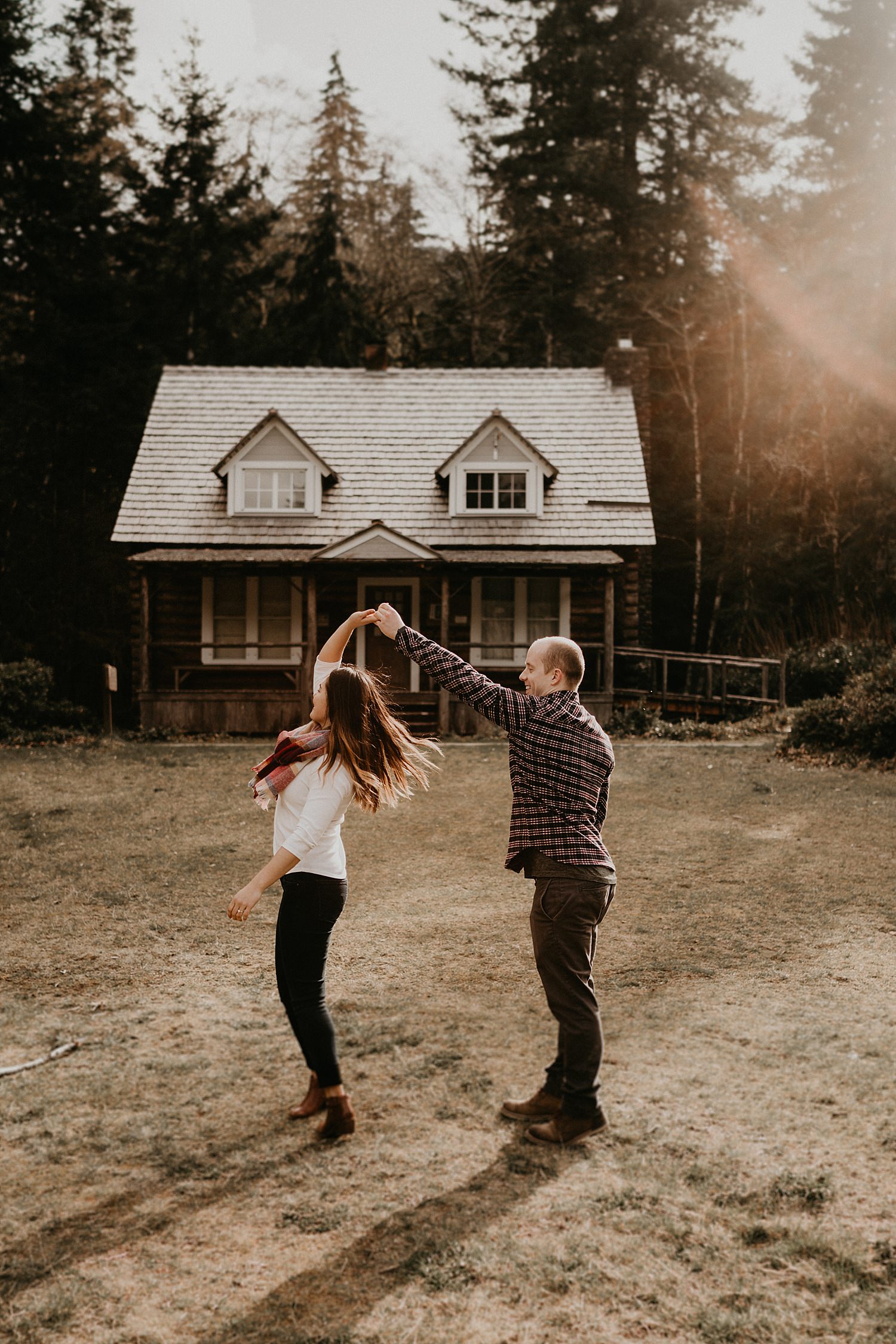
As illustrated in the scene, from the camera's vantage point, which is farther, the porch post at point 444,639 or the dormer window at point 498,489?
the dormer window at point 498,489

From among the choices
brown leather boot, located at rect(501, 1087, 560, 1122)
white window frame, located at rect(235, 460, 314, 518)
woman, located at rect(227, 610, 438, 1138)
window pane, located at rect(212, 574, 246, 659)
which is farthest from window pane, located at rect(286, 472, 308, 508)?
brown leather boot, located at rect(501, 1087, 560, 1122)

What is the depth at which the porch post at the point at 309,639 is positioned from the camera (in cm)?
1928

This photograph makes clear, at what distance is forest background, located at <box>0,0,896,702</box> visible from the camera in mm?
28484

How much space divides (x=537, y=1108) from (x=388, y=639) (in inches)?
699

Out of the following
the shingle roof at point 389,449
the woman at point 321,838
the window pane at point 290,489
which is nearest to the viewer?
the woman at point 321,838

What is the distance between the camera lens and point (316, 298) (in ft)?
106

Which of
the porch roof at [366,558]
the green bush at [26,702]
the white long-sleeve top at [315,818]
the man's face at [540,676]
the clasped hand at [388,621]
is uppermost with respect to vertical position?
the porch roof at [366,558]

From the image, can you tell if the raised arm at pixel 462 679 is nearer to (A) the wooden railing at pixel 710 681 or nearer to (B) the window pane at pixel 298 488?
(A) the wooden railing at pixel 710 681

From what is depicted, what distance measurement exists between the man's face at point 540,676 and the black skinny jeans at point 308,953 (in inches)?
42.3

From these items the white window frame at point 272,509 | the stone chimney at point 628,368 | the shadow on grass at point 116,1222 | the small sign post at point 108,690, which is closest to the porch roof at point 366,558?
the white window frame at point 272,509

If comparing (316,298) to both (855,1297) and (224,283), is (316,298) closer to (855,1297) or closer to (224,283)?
(224,283)

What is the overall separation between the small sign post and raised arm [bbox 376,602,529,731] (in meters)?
14.2

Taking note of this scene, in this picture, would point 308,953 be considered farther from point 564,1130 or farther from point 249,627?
point 249,627

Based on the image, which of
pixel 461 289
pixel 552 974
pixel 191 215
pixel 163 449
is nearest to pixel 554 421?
pixel 163 449
